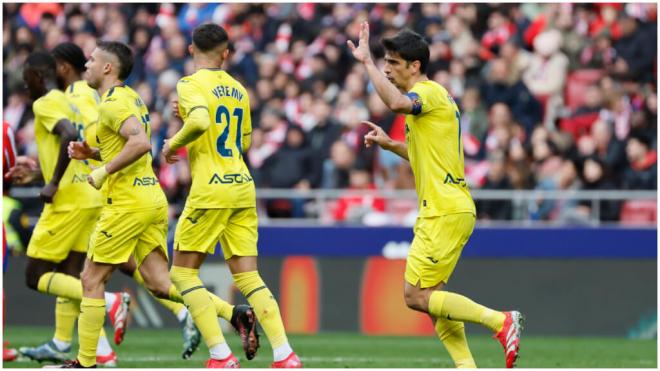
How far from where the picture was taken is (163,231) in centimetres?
1018

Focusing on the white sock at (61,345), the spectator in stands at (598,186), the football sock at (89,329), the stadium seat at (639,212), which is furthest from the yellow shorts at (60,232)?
the stadium seat at (639,212)

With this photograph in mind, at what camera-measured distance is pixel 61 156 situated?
10.7 metres

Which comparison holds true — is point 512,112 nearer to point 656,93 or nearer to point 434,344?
point 656,93

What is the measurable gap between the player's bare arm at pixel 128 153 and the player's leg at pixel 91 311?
0.68 m

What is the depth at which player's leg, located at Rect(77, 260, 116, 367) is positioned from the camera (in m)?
9.70

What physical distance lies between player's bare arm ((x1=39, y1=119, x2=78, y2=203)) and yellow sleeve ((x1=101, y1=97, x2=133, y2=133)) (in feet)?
3.90

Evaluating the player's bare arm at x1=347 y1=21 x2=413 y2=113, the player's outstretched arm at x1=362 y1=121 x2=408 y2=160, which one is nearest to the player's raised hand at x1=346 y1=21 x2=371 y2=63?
the player's bare arm at x1=347 y1=21 x2=413 y2=113

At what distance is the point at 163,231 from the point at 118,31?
10239 mm

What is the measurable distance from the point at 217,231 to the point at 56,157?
1.99 m

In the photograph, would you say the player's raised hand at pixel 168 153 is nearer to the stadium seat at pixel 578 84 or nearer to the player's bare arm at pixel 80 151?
the player's bare arm at pixel 80 151

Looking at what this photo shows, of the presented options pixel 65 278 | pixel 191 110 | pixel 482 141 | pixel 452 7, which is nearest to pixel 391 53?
pixel 191 110

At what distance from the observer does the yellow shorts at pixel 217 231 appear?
31.4ft

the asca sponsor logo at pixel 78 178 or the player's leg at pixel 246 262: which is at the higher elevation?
the asca sponsor logo at pixel 78 178

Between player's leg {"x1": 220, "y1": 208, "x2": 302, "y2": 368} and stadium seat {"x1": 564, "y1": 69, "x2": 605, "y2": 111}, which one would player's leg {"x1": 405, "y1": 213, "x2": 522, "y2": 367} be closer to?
player's leg {"x1": 220, "y1": 208, "x2": 302, "y2": 368}
